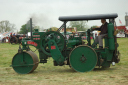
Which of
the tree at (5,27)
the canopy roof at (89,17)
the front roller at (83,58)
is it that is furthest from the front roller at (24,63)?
the tree at (5,27)

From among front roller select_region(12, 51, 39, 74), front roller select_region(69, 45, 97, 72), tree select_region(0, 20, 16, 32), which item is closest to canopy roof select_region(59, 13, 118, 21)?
front roller select_region(69, 45, 97, 72)

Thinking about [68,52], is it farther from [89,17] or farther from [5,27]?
[5,27]

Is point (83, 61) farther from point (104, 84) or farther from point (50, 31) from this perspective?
point (104, 84)

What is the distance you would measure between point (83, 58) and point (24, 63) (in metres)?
1.85

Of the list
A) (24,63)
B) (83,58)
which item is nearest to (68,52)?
(83,58)

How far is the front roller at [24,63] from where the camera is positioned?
690 centimetres

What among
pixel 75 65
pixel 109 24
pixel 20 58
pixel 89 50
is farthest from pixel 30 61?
pixel 109 24

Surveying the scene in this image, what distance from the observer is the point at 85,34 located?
738 cm

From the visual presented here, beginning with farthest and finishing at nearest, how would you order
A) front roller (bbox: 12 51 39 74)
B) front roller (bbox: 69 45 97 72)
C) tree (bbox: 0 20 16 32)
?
tree (bbox: 0 20 16 32)
front roller (bbox: 12 51 39 74)
front roller (bbox: 69 45 97 72)

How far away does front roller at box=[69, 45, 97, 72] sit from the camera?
6.74m

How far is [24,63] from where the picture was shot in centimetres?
693

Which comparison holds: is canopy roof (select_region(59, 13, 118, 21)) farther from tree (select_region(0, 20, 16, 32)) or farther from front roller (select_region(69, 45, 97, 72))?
tree (select_region(0, 20, 16, 32))

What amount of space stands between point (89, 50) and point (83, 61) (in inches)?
15.1

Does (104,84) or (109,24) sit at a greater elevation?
(109,24)
